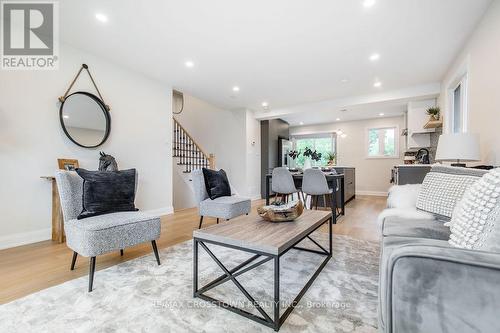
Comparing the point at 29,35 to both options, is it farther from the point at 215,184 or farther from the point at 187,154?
the point at 187,154

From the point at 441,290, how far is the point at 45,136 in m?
3.91

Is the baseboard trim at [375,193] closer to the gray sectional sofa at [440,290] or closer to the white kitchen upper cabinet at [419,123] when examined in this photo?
the white kitchen upper cabinet at [419,123]

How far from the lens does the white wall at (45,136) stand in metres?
2.61

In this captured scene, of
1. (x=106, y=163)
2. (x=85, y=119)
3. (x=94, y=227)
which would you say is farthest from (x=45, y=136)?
(x=94, y=227)

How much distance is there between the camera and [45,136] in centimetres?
288

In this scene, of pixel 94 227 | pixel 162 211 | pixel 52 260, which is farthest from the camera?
pixel 162 211

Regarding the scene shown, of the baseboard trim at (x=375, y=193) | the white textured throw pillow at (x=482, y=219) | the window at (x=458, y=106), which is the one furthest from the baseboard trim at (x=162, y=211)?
the baseboard trim at (x=375, y=193)

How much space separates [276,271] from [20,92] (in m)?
3.50

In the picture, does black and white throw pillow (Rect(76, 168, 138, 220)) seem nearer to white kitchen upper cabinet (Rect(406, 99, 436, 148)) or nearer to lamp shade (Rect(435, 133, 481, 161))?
lamp shade (Rect(435, 133, 481, 161))

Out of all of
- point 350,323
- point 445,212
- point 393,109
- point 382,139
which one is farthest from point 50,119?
point 382,139

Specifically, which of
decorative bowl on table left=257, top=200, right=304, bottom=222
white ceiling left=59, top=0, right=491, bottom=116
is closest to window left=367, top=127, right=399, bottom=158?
white ceiling left=59, top=0, right=491, bottom=116

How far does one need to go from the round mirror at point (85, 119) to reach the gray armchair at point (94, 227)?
4.89 feet

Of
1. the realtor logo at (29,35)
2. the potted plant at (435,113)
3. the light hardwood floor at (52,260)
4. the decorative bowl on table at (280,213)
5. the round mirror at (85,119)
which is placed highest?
the realtor logo at (29,35)

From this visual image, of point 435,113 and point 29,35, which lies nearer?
point 29,35
